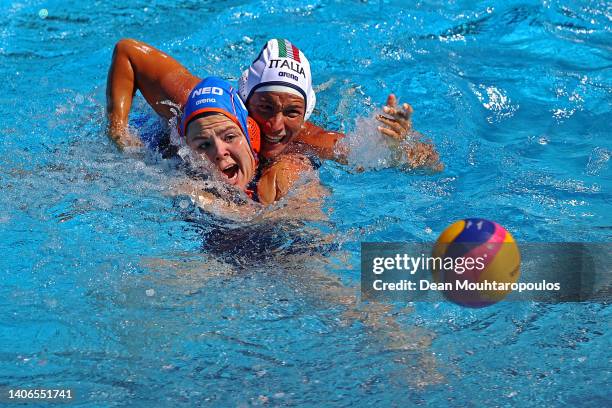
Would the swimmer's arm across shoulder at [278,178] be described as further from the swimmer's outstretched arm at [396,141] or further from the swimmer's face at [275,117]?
the swimmer's outstretched arm at [396,141]

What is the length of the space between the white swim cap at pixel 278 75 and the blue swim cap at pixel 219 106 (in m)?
0.23

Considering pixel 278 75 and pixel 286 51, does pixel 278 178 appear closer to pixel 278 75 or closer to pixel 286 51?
pixel 278 75

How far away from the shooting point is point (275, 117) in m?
5.37

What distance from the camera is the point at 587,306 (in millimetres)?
4434

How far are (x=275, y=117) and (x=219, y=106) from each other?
0.50 m

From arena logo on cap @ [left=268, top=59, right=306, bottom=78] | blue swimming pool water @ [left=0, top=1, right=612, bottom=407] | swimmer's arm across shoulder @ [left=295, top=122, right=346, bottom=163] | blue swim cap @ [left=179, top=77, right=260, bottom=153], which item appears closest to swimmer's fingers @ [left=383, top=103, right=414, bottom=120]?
blue swimming pool water @ [left=0, top=1, right=612, bottom=407]

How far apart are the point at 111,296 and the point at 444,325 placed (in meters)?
1.82

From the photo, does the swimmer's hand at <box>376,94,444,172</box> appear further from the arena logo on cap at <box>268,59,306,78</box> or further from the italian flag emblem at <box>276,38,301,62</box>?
the italian flag emblem at <box>276,38,301,62</box>

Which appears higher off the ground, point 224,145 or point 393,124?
point 393,124

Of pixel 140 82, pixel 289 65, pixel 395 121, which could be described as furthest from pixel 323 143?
pixel 140 82

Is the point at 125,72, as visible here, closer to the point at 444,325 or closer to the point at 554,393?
the point at 444,325

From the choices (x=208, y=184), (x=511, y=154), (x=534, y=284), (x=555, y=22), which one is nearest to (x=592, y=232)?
(x=534, y=284)

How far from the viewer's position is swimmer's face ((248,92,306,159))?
536 cm

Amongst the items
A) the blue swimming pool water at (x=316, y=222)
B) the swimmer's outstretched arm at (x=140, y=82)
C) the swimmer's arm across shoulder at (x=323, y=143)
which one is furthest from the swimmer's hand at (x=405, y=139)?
the swimmer's outstretched arm at (x=140, y=82)
